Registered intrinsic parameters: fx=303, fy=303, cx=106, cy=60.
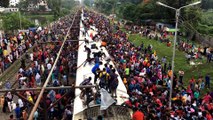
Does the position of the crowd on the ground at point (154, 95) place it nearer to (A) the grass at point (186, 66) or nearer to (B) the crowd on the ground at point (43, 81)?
(B) the crowd on the ground at point (43, 81)

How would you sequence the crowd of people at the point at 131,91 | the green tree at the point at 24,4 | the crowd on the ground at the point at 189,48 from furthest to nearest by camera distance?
the green tree at the point at 24,4
the crowd on the ground at the point at 189,48
the crowd of people at the point at 131,91

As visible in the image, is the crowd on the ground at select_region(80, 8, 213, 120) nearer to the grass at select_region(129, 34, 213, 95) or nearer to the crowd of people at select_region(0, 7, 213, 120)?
the crowd of people at select_region(0, 7, 213, 120)

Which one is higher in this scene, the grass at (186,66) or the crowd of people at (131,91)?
the crowd of people at (131,91)

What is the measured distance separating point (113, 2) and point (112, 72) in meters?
105

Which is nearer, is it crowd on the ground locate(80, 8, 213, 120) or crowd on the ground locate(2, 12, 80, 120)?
crowd on the ground locate(80, 8, 213, 120)

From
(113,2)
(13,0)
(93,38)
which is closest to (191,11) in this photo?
(93,38)

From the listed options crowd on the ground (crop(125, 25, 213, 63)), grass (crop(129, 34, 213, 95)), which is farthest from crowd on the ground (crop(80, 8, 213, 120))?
crowd on the ground (crop(125, 25, 213, 63))

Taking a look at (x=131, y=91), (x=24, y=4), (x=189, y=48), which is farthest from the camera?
(x=24, y=4)

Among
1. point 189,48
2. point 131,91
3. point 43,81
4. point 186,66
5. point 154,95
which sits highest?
point 131,91

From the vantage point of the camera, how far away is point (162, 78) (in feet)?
69.8

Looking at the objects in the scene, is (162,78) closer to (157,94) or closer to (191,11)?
(157,94)

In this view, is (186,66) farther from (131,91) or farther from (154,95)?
(131,91)

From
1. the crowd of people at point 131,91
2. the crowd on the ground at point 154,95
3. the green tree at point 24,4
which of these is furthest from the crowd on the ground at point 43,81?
the green tree at point 24,4

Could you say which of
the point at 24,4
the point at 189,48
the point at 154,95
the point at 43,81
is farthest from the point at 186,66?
the point at 24,4
